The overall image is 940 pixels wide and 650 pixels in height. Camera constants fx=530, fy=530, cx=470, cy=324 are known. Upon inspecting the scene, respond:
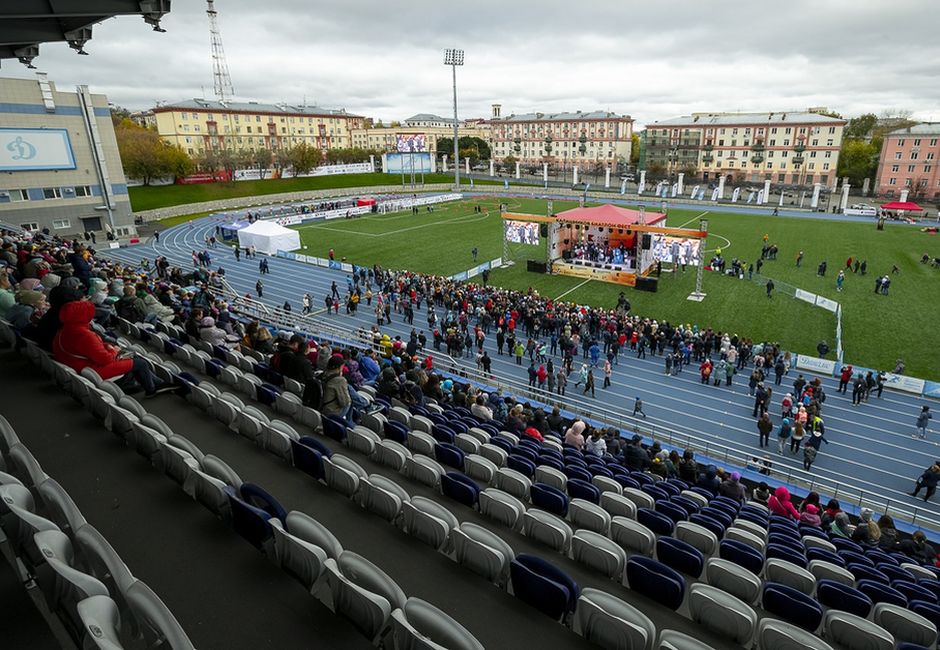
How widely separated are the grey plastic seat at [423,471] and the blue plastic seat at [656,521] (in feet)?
9.11

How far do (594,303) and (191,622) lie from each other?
25.1 meters

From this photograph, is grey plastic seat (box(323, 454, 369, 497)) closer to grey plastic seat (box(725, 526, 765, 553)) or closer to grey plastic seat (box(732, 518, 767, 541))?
grey plastic seat (box(725, 526, 765, 553))

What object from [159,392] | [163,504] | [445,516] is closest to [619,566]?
[445,516]

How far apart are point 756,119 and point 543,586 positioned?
299 feet

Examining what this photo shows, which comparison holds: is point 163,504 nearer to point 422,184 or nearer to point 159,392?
point 159,392

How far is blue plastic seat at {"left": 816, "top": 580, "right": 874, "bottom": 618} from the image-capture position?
5613mm

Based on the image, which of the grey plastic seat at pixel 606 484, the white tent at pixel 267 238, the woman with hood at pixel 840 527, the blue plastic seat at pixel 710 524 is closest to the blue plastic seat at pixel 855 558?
the woman with hood at pixel 840 527

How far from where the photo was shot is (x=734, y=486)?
968 cm

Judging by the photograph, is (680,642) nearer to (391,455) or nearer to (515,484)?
(515,484)

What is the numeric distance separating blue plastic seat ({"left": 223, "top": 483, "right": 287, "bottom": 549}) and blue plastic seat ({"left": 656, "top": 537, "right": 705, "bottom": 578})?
415 cm

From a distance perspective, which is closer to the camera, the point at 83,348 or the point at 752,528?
the point at 83,348

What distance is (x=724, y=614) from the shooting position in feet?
15.1

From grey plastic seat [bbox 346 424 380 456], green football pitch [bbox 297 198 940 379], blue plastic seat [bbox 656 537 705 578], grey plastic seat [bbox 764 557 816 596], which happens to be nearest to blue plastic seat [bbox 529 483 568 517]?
blue plastic seat [bbox 656 537 705 578]

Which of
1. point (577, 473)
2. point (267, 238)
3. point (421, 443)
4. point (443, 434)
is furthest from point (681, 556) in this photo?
point (267, 238)
